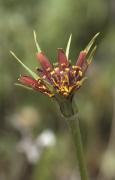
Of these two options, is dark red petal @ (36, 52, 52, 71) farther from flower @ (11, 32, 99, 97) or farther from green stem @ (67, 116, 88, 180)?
green stem @ (67, 116, 88, 180)

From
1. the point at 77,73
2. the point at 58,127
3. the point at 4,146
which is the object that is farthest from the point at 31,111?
the point at 77,73

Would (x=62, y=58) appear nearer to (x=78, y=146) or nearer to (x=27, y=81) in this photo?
(x=27, y=81)

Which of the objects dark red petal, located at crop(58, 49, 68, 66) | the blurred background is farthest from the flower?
the blurred background

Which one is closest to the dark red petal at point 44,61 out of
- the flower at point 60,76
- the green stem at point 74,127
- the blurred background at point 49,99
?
the flower at point 60,76

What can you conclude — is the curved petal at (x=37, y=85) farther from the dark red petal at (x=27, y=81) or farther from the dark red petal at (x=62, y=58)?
the dark red petal at (x=62, y=58)

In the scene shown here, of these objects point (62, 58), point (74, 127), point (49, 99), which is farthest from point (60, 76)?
point (49, 99)

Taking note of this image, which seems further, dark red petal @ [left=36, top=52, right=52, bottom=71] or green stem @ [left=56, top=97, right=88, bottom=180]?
dark red petal @ [left=36, top=52, right=52, bottom=71]
